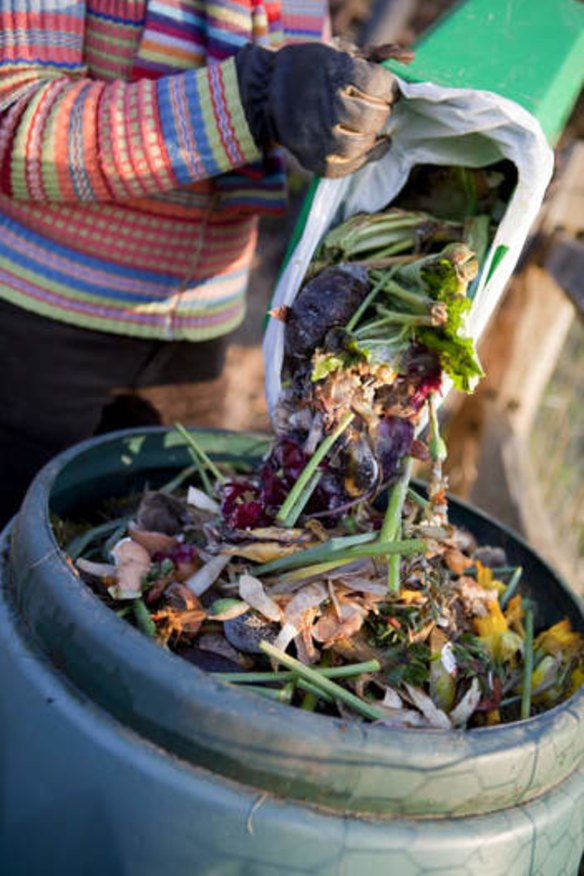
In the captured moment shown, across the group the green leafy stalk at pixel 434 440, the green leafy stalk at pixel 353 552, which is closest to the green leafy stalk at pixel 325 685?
the green leafy stalk at pixel 353 552

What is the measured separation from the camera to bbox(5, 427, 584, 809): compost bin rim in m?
0.92

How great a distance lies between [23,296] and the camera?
153 centimetres

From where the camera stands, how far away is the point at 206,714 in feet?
3.03

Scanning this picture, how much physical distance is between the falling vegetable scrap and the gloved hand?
12cm

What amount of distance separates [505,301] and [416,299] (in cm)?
135

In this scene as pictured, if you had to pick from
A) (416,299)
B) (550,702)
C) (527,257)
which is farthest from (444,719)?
(527,257)

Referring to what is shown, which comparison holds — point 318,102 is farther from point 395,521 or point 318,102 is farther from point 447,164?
point 395,521

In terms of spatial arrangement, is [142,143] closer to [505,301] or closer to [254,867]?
[254,867]

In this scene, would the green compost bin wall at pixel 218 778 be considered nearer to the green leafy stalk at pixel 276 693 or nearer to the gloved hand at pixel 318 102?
the green leafy stalk at pixel 276 693

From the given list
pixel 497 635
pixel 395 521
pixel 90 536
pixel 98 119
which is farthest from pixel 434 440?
pixel 98 119

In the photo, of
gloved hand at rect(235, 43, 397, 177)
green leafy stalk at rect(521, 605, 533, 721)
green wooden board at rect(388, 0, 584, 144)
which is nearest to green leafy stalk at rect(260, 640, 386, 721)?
green leafy stalk at rect(521, 605, 533, 721)

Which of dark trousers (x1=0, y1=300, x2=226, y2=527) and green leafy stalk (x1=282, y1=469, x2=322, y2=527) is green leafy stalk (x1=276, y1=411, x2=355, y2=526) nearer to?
green leafy stalk (x1=282, y1=469, x2=322, y2=527)

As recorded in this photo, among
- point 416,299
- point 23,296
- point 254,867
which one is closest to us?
point 254,867

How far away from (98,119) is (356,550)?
71cm
